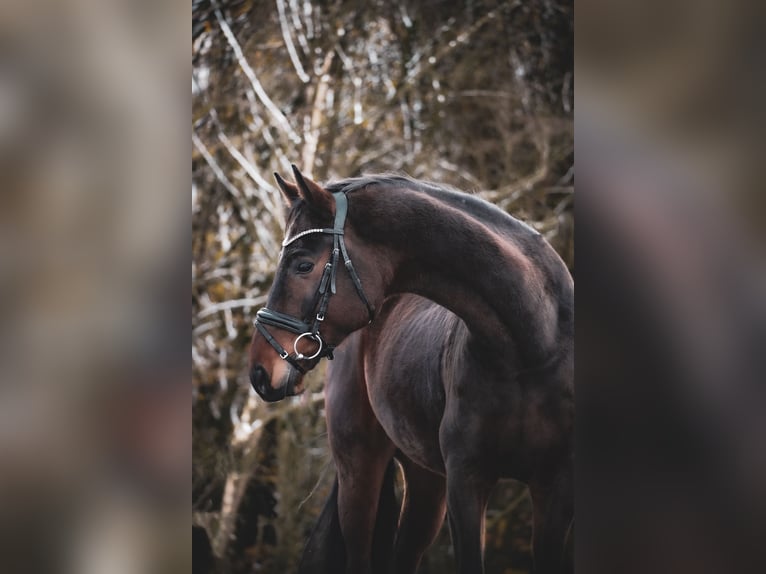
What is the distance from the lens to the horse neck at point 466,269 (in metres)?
2.40

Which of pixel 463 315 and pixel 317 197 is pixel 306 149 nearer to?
pixel 317 197

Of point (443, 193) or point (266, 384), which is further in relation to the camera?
point (443, 193)

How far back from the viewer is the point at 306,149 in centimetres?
479

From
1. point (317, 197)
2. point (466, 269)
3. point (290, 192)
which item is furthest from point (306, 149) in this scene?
point (466, 269)

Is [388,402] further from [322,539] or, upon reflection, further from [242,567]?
[242,567]

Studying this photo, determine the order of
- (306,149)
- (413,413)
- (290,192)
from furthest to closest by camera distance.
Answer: (306,149), (413,413), (290,192)

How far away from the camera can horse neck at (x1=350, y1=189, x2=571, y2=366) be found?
2.40 metres

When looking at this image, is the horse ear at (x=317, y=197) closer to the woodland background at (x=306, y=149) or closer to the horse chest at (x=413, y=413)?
the horse chest at (x=413, y=413)

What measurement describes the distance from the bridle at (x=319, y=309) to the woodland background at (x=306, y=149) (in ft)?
7.52

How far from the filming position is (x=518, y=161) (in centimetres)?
480

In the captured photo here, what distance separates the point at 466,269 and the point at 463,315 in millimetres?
133
